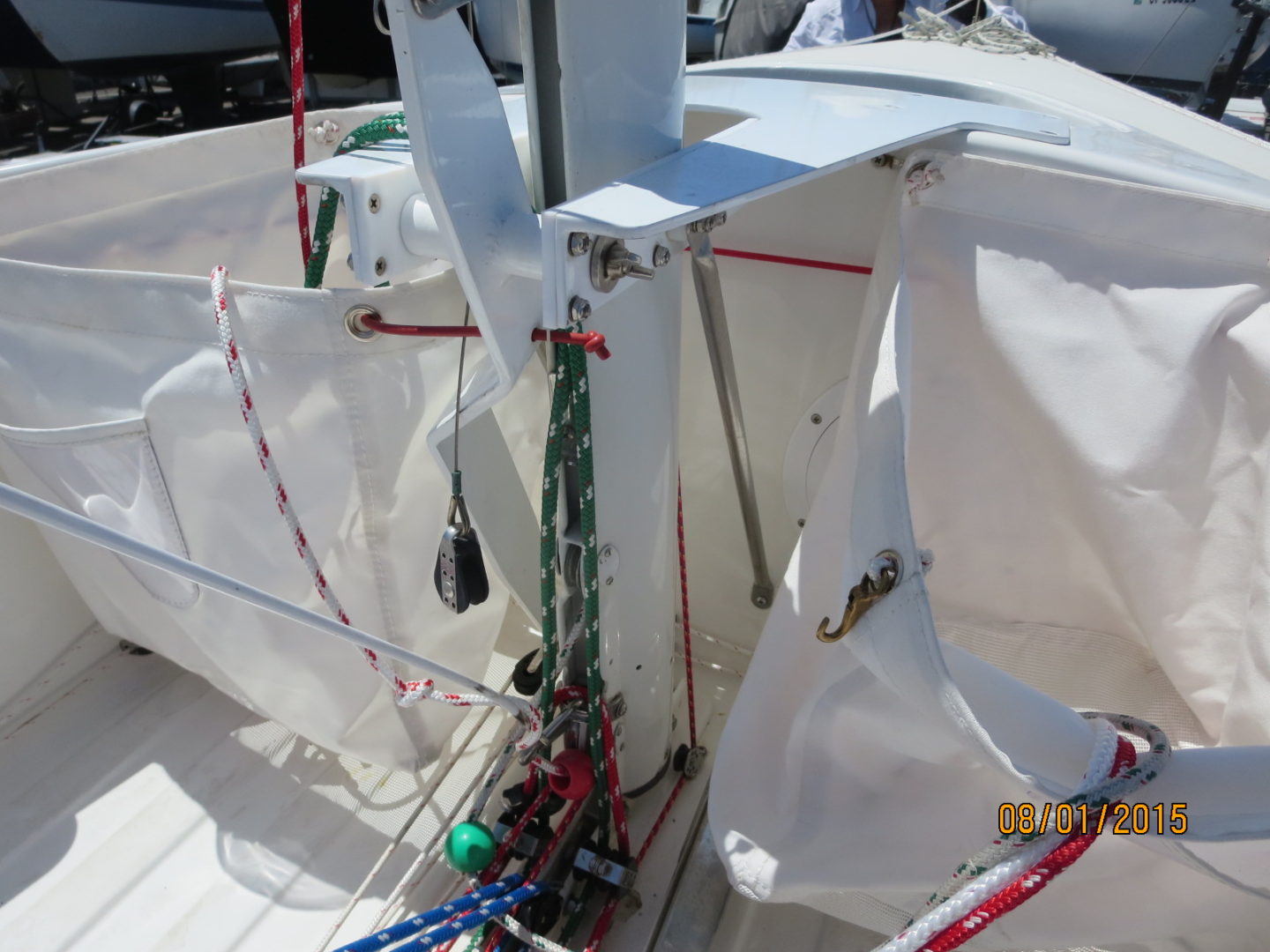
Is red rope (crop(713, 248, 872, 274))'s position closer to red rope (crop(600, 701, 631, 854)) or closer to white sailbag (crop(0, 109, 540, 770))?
white sailbag (crop(0, 109, 540, 770))

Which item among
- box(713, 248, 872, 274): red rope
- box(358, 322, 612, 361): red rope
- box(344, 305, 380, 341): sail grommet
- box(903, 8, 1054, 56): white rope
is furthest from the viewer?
box(903, 8, 1054, 56): white rope

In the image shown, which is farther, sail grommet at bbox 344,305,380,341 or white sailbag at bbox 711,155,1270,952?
sail grommet at bbox 344,305,380,341

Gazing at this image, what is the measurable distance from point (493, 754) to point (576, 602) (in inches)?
16.9

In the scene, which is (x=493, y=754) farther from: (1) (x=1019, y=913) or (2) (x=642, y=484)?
(1) (x=1019, y=913)

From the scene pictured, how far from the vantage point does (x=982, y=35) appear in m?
1.55

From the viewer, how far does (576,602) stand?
1.01 metres

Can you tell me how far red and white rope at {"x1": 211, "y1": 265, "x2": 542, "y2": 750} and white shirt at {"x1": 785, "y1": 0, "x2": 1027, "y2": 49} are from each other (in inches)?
93.1

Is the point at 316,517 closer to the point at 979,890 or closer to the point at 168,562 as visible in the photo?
the point at 168,562

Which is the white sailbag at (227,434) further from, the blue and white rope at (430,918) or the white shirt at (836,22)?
the white shirt at (836,22)

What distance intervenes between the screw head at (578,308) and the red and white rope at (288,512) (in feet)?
1.30

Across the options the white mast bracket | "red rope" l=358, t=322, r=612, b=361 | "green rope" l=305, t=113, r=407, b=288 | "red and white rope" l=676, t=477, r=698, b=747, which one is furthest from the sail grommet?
"red and white rope" l=676, t=477, r=698, b=747

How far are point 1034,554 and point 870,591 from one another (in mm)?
657

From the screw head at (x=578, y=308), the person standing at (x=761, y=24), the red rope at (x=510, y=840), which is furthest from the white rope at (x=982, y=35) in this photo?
the person standing at (x=761, y=24)

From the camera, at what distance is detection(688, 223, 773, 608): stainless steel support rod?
3.03 ft
